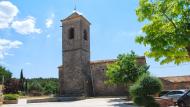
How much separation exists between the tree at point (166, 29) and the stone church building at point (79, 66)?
91.4ft

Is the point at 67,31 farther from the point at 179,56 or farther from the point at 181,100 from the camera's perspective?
the point at 179,56

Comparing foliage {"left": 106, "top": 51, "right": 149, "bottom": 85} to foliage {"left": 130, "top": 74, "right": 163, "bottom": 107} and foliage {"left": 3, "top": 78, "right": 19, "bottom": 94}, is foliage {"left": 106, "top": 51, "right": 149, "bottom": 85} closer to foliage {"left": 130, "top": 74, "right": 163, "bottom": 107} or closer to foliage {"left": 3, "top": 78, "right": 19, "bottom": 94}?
foliage {"left": 130, "top": 74, "right": 163, "bottom": 107}

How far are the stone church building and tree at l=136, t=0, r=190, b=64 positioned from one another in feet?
91.4

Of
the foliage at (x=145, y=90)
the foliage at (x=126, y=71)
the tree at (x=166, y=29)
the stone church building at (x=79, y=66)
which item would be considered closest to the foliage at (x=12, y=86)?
the stone church building at (x=79, y=66)

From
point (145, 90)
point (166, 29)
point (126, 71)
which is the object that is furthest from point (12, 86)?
point (166, 29)

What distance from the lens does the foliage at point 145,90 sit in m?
18.1

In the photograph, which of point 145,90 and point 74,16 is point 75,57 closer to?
point 74,16

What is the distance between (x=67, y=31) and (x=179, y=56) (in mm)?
32055

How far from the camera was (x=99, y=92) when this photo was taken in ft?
147

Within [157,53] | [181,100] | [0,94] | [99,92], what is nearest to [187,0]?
[157,53]

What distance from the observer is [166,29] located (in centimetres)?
1391

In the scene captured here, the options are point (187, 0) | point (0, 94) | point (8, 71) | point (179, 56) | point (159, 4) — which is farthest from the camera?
point (8, 71)

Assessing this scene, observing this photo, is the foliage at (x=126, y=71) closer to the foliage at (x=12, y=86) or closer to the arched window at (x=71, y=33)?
the arched window at (x=71, y=33)

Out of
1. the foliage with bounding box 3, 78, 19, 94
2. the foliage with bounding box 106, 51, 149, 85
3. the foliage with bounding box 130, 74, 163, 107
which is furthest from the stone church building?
the foliage with bounding box 130, 74, 163, 107
